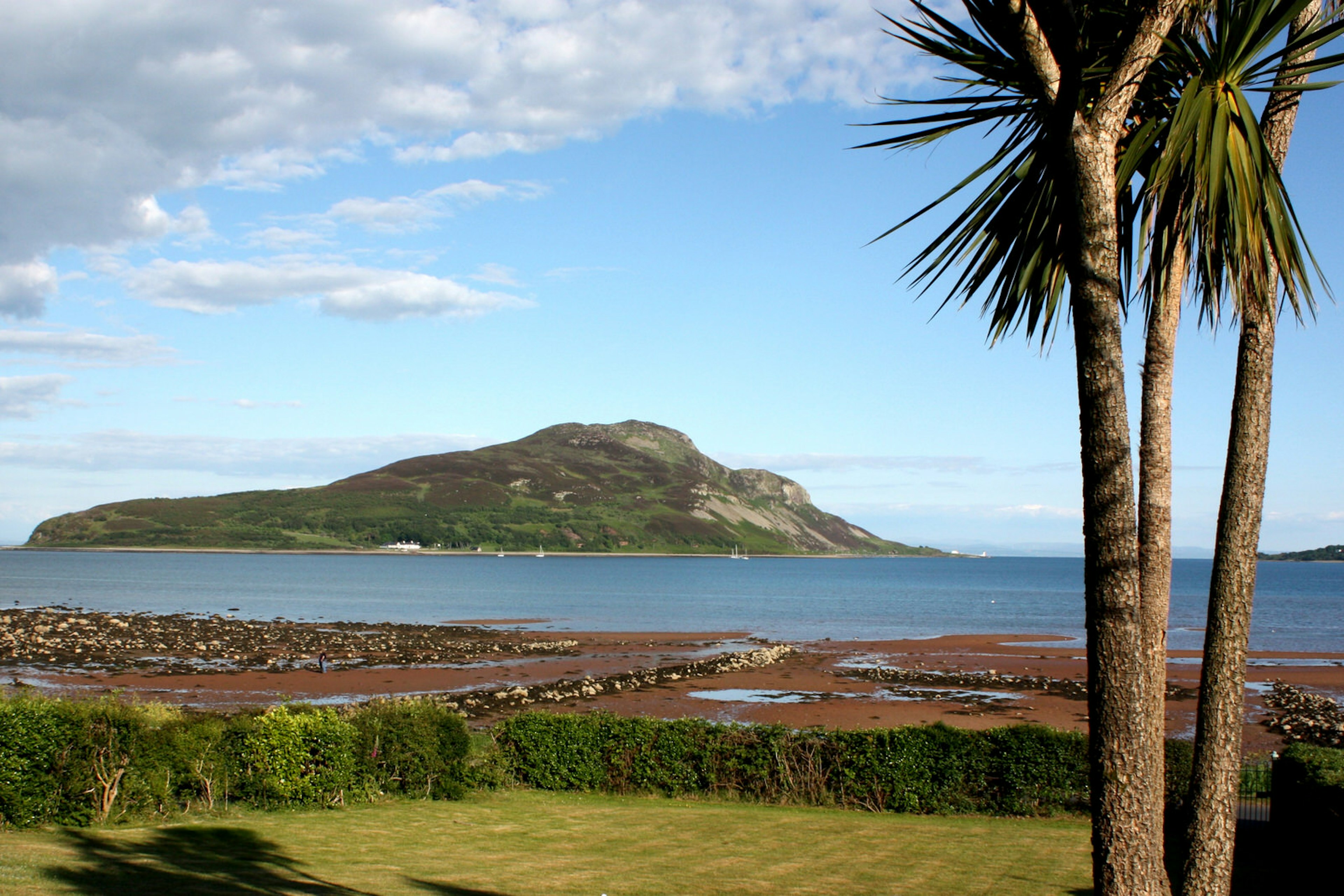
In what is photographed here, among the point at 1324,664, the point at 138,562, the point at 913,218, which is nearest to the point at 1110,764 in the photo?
the point at 913,218

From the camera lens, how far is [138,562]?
529ft

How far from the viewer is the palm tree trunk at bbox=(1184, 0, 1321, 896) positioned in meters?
5.33

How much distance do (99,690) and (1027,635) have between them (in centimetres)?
5365

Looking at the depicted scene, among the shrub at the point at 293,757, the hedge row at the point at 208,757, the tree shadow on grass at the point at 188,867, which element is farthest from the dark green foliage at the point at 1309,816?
the shrub at the point at 293,757

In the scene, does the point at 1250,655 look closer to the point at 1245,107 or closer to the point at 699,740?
the point at 699,740

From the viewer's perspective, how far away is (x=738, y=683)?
121 ft

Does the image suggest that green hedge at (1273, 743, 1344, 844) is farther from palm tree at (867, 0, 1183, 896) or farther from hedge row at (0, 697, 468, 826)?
hedge row at (0, 697, 468, 826)

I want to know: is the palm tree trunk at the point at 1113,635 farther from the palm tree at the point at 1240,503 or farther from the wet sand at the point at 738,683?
the wet sand at the point at 738,683

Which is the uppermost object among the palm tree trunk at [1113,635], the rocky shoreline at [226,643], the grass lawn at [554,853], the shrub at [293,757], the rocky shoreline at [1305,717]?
the palm tree trunk at [1113,635]

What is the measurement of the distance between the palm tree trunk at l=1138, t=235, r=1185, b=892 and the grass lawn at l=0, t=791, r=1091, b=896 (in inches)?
220

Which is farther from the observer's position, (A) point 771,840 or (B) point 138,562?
(B) point 138,562

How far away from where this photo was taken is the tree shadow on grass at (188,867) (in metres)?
8.30

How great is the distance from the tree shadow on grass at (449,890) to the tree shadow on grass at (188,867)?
62cm

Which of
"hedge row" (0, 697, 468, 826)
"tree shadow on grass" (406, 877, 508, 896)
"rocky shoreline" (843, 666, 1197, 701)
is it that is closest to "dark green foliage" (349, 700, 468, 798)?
"hedge row" (0, 697, 468, 826)
